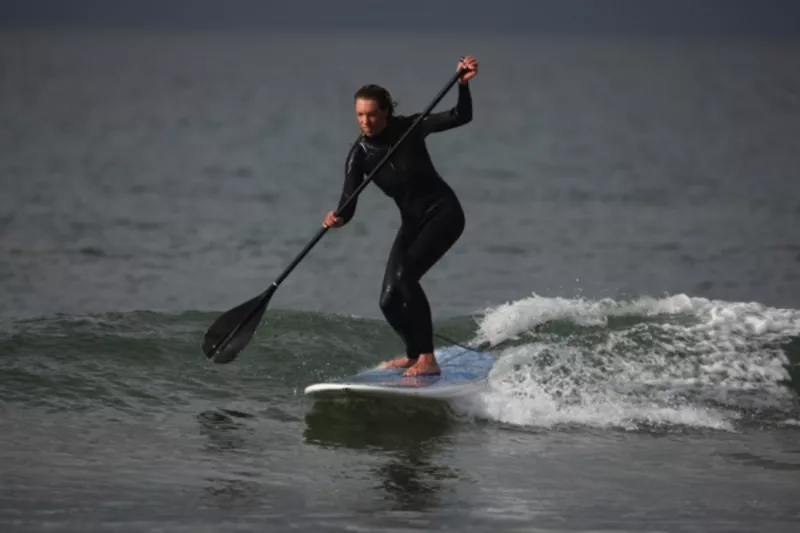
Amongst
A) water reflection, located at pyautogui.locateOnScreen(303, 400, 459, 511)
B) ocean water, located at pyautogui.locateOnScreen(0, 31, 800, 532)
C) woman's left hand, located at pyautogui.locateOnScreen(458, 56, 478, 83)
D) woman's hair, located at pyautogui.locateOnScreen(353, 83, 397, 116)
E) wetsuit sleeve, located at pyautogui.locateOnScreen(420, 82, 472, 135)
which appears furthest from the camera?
woman's hair, located at pyautogui.locateOnScreen(353, 83, 397, 116)

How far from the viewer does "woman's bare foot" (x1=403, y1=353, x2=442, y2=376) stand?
12.5 meters

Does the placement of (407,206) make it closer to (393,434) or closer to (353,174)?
(353,174)

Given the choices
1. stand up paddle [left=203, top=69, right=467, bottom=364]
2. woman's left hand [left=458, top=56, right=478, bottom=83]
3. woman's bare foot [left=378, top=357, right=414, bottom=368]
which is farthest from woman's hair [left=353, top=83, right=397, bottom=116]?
woman's bare foot [left=378, top=357, right=414, bottom=368]

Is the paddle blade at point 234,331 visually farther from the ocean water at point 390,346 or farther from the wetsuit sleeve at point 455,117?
the wetsuit sleeve at point 455,117

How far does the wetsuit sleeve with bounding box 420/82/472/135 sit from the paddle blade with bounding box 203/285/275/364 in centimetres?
191

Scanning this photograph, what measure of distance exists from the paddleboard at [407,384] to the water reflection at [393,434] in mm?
142

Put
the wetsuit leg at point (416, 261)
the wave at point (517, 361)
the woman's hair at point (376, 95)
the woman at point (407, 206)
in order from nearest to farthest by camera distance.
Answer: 1. the woman's hair at point (376, 95)
2. the woman at point (407, 206)
3. the wetsuit leg at point (416, 261)
4. the wave at point (517, 361)

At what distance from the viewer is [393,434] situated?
39.6ft

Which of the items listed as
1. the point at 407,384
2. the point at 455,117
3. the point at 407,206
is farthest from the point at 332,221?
the point at 407,384

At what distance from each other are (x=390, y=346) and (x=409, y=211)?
2872 mm

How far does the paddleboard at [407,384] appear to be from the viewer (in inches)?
477

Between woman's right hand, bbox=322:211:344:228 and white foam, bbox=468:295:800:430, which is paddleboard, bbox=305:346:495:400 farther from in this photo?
woman's right hand, bbox=322:211:344:228

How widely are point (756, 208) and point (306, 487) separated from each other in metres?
19.2

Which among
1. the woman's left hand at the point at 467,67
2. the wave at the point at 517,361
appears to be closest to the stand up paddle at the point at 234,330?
the wave at the point at 517,361
